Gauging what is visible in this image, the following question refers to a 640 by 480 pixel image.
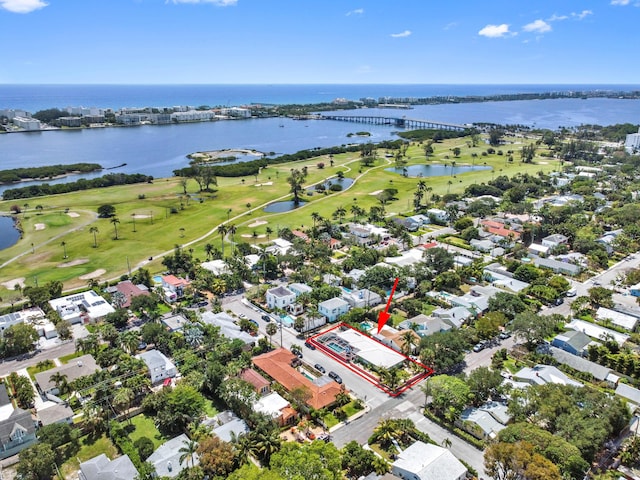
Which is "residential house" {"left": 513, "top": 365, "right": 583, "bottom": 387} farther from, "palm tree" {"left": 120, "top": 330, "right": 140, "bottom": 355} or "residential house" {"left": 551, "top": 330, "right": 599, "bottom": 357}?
"palm tree" {"left": 120, "top": 330, "right": 140, "bottom": 355}

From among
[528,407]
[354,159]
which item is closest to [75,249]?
[528,407]

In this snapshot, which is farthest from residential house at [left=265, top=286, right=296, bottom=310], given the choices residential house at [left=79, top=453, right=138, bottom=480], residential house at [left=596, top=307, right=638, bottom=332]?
residential house at [left=596, top=307, right=638, bottom=332]

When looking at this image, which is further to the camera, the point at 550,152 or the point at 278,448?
the point at 550,152

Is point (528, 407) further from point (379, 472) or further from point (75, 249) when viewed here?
point (75, 249)

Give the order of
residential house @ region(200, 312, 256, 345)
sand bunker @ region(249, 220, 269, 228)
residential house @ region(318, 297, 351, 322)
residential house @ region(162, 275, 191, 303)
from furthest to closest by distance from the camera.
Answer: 1. sand bunker @ region(249, 220, 269, 228)
2. residential house @ region(162, 275, 191, 303)
3. residential house @ region(318, 297, 351, 322)
4. residential house @ region(200, 312, 256, 345)

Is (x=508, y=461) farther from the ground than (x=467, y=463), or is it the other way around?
(x=508, y=461)

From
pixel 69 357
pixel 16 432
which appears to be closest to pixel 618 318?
pixel 16 432

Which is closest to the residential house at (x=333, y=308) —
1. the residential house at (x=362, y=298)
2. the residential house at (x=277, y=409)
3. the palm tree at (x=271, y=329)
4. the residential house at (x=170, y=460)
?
the residential house at (x=362, y=298)
